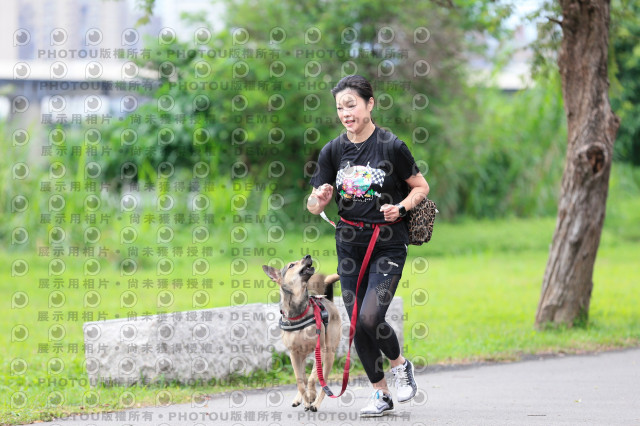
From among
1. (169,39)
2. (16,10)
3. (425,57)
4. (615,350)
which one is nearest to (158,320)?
(615,350)

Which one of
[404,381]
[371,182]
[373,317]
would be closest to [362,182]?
[371,182]

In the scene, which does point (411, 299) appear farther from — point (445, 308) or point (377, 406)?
point (377, 406)

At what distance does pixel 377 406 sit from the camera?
581 cm

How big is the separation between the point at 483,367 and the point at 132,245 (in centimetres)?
906

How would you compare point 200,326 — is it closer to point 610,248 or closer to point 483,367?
point 483,367

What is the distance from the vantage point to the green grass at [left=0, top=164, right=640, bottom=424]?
7.44 metres

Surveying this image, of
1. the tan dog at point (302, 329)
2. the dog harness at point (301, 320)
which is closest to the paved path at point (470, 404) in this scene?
the tan dog at point (302, 329)

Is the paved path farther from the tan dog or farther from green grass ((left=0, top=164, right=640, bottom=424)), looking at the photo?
A: green grass ((left=0, top=164, right=640, bottom=424))

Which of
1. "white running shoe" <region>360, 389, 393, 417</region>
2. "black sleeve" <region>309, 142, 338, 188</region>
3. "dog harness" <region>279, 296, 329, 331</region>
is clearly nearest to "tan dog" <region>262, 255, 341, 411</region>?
"dog harness" <region>279, 296, 329, 331</region>

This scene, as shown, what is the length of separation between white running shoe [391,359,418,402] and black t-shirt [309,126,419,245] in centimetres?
87

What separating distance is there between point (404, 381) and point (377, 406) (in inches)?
9.8

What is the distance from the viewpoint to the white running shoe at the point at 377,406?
228 inches

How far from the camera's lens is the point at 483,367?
8242 millimetres

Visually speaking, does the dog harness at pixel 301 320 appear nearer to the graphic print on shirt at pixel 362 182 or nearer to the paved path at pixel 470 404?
the paved path at pixel 470 404
